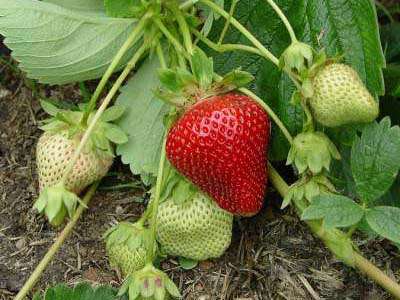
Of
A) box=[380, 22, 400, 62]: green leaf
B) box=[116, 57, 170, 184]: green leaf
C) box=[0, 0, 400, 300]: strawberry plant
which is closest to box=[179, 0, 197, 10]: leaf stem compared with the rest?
box=[0, 0, 400, 300]: strawberry plant

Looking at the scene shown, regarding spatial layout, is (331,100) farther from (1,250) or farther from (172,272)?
(1,250)

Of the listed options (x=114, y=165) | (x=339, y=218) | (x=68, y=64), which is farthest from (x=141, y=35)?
(x=339, y=218)

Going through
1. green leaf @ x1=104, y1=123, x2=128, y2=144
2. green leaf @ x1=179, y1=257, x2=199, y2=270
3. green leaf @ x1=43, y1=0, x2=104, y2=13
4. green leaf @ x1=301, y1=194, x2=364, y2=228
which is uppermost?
green leaf @ x1=43, y1=0, x2=104, y2=13

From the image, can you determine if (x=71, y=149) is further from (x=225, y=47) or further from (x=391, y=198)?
(x=391, y=198)

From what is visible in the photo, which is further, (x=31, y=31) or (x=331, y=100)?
(x=31, y=31)

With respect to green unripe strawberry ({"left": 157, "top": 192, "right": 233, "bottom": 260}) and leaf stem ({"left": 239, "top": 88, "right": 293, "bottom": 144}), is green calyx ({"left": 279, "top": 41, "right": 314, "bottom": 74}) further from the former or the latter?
green unripe strawberry ({"left": 157, "top": 192, "right": 233, "bottom": 260})

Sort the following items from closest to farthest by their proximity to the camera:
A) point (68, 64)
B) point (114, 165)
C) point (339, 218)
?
point (339, 218) → point (68, 64) → point (114, 165)

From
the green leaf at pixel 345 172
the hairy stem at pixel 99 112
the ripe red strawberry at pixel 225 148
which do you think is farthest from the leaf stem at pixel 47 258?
the green leaf at pixel 345 172

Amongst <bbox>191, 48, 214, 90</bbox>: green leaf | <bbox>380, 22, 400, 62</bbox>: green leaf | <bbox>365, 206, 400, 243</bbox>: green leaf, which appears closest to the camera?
<bbox>365, 206, 400, 243</bbox>: green leaf
